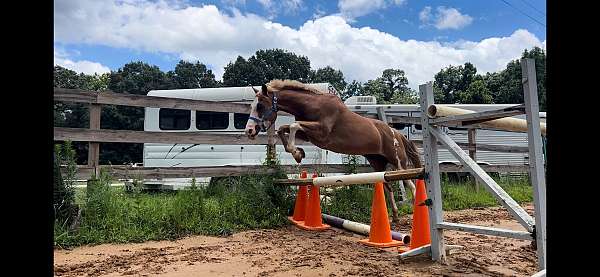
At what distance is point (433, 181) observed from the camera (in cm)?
357

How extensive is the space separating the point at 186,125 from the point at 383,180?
669cm

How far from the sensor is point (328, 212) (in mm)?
6363

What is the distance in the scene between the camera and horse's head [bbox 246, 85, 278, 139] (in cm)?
486

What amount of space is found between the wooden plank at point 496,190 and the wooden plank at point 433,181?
90 mm

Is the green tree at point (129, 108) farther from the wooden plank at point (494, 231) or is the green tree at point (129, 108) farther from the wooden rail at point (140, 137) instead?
the wooden plank at point (494, 231)

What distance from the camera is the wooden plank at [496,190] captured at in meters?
2.84

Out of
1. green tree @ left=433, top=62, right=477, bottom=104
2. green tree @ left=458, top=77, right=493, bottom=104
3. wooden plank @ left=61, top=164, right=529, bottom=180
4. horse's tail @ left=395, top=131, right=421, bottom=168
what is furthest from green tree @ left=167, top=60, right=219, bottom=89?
horse's tail @ left=395, top=131, right=421, bottom=168

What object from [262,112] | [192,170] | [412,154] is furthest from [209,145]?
[262,112]

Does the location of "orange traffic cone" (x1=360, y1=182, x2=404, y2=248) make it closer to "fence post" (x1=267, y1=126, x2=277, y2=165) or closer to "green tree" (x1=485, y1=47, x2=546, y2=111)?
"fence post" (x1=267, y1=126, x2=277, y2=165)

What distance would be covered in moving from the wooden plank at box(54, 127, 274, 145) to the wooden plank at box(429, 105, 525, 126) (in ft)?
11.1

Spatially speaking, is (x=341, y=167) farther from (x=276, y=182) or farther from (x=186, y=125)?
(x=186, y=125)
